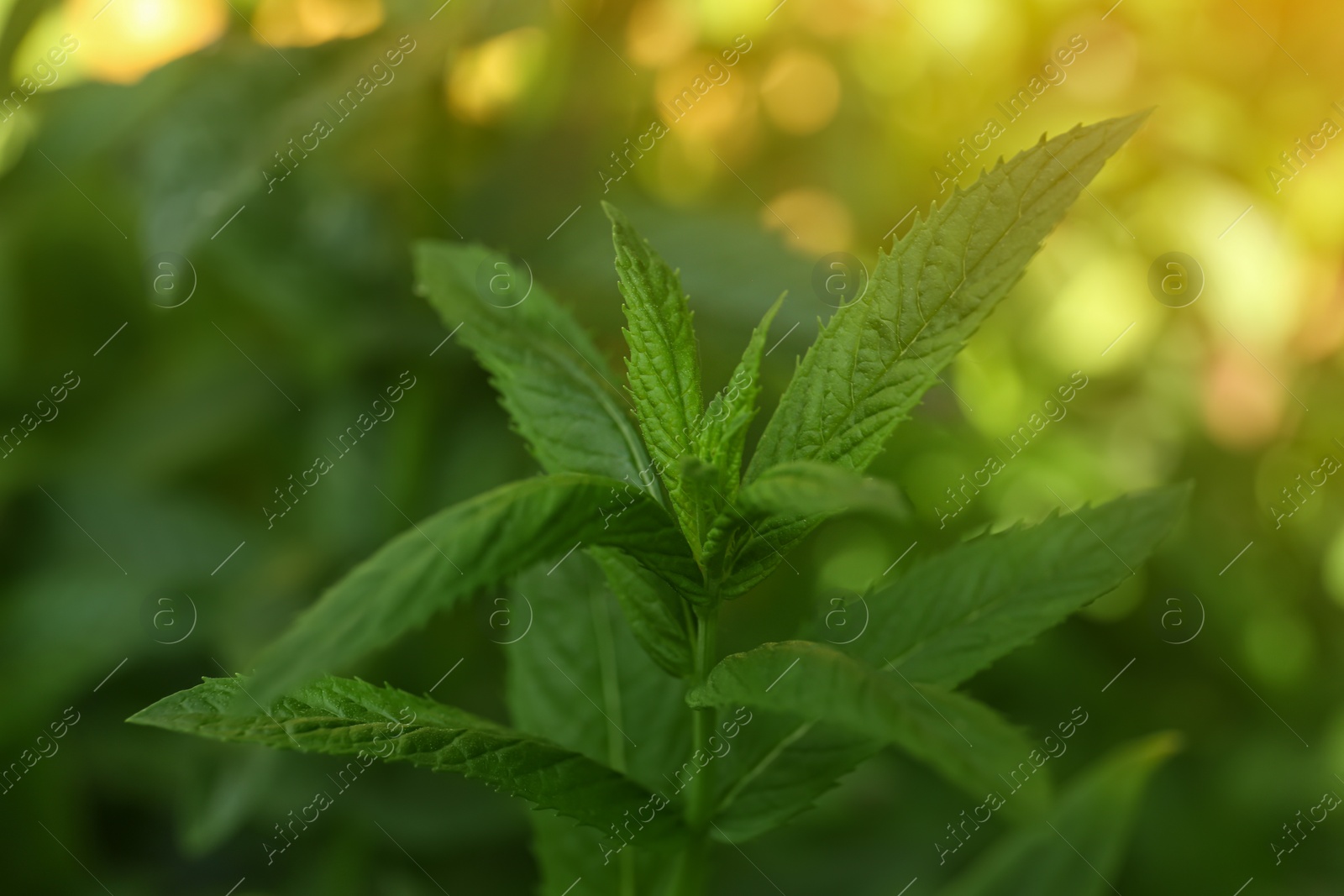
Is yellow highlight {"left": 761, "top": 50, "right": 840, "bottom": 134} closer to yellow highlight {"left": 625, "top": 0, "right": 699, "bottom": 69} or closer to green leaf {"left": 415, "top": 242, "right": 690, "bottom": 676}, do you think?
yellow highlight {"left": 625, "top": 0, "right": 699, "bottom": 69}

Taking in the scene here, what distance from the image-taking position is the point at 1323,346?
1794 mm

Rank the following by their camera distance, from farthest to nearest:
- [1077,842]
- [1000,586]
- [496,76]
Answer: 1. [496,76]
2. [1077,842]
3. [1000,586]

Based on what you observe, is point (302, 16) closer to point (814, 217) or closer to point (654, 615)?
point (814, 217)

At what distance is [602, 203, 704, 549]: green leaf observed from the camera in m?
0.60

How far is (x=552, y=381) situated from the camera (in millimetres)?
707

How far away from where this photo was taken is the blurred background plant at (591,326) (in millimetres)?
1336

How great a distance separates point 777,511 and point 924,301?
153 mm

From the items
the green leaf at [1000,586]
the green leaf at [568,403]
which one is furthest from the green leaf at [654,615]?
the green leaf at [1000,586]

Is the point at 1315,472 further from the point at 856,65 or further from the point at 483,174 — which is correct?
the point at 483,174

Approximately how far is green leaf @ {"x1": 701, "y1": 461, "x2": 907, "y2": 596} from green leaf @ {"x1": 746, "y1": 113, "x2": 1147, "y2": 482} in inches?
A: 1.8

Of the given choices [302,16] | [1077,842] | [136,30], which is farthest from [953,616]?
[136,30]

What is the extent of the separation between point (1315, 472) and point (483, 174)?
1.46 meters

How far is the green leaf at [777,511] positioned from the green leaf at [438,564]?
68 millimetres

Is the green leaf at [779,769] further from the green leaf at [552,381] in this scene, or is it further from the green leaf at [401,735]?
the green leaf at [552,381]
